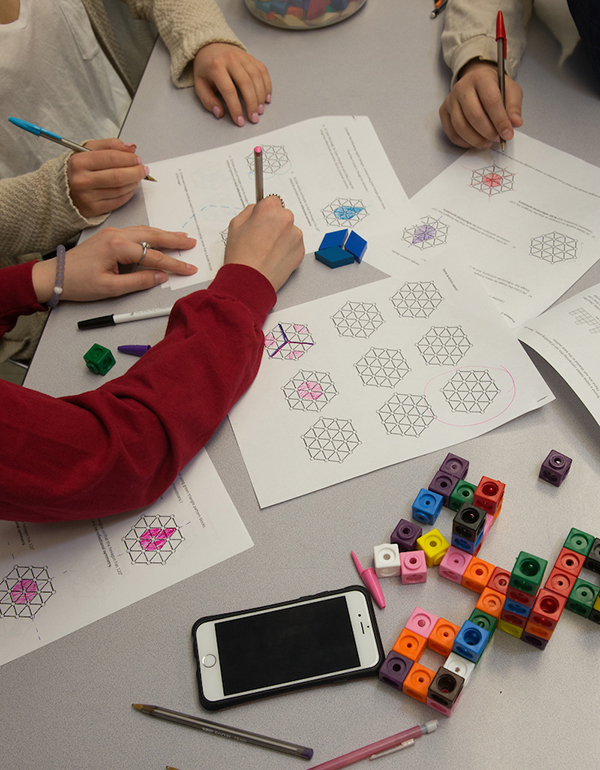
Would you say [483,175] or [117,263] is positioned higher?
[483,175]

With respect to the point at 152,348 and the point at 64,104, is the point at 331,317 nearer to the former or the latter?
the point at 152,348

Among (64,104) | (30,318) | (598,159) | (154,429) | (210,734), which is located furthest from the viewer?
(64,104)

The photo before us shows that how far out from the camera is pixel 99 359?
737 mm

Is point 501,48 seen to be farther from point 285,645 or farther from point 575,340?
point 285,645

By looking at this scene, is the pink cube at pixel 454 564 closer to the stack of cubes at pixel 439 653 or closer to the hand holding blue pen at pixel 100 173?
the stack of cubes at pixel 439 653

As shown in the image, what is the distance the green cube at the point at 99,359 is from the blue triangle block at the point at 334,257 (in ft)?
1.00

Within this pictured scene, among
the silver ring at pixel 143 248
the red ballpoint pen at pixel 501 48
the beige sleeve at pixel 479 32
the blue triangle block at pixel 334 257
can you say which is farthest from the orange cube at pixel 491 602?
the beige sleeve at pixel 479 32

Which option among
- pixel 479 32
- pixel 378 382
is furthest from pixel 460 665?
pixel 479 32

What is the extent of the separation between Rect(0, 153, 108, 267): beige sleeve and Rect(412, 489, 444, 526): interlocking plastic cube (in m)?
0.63

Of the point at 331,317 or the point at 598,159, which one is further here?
the point at 598,159

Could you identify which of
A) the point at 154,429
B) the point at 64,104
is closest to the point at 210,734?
the point at 154,429

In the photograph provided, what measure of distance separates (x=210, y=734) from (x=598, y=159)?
890 millimetres

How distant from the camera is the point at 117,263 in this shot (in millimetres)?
831

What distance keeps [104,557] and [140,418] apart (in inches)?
5.8
